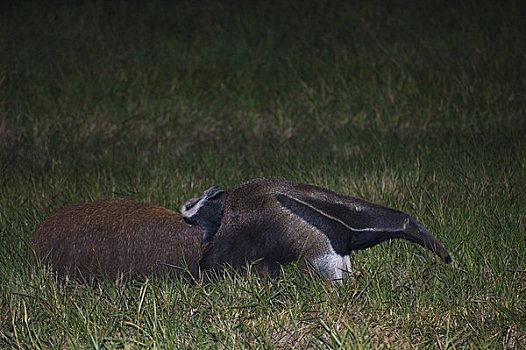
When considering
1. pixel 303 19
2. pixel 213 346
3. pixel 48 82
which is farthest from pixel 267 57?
pixel 213 346

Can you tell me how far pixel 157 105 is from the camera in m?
9.34

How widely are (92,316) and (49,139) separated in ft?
15.8

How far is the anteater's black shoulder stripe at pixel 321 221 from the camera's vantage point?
435 cm

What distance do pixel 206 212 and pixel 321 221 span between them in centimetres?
77

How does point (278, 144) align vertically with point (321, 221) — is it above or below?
below

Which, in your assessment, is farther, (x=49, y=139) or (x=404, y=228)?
(x=49, y=139)

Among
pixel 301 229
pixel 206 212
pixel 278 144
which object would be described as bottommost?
pixel 278 144

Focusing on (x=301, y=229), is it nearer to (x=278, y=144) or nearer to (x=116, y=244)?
(x=116, y=244)

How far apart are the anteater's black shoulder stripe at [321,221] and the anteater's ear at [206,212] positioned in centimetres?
46

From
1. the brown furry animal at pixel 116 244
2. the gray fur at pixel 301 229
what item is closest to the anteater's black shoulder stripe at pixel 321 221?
the gray fur at pixel 301 229

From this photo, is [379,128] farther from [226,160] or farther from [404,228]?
[404,228]

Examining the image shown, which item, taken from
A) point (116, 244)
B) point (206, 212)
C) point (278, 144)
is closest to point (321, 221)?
point (206, 212)

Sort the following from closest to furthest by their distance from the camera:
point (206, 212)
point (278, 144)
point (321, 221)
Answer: point (321, 221)
point (206, 212)
point (278, 144)

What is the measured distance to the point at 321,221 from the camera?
436cm
